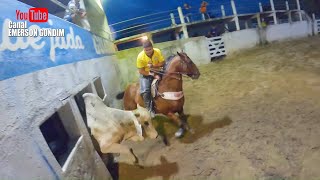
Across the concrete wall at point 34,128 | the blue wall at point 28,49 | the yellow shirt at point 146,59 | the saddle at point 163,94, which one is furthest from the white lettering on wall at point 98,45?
the concrete wall at point 34,128

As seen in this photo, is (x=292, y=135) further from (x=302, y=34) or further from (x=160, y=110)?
(x=302, y=34)

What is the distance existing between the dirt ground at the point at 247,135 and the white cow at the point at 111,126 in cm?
183

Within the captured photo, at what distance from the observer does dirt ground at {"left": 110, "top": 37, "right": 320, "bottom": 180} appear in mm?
4156

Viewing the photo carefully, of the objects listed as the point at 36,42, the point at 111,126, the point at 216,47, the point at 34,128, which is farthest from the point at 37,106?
the point at 216,47

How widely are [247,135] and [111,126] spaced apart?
134 inches

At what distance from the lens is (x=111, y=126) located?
3211 millimetres

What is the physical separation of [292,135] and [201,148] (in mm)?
1952

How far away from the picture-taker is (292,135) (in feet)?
15.5

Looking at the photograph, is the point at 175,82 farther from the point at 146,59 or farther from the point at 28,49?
the point at 28,49

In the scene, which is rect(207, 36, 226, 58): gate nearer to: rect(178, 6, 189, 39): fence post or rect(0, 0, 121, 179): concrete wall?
rect(178, 6, 189, 39): fence post

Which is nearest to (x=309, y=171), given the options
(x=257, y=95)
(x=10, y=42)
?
(x=257, y=95)

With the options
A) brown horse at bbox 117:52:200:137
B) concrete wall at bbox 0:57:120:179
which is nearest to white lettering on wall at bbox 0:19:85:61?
concrete wall at bbox 0:57:120:179

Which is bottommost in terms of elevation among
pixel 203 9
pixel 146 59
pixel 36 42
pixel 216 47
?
pixel 216 47

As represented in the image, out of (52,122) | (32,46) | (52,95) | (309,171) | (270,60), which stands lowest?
(309,171)
